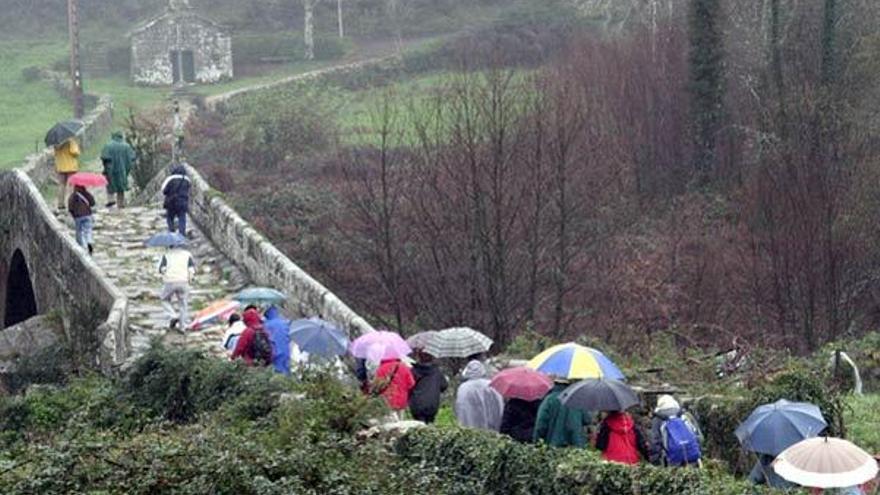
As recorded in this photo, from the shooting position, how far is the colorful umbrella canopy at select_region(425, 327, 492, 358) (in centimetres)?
1905

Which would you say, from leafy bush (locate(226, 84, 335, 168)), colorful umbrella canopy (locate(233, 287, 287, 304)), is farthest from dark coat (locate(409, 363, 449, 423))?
leafy bush (locate(226, 84, 335, 168))

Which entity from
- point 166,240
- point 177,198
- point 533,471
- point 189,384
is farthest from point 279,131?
point 533,471

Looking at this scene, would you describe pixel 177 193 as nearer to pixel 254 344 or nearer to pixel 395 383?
pixel 254 344

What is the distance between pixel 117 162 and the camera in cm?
3241

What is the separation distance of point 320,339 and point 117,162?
13.9 m

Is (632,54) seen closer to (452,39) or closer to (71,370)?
(452,39)

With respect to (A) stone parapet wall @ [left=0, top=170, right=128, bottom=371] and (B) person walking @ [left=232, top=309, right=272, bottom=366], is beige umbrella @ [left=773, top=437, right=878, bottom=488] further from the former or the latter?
(A) stone parapet wall @ [left=0, top=170, right=128, bottom=371]

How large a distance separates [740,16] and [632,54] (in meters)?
3.37

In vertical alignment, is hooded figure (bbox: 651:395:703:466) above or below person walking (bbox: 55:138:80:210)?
below

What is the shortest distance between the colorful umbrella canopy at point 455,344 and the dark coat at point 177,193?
10.6m

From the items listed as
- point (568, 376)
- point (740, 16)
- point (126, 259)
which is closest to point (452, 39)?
point (740, 16)

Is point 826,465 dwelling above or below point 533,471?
above

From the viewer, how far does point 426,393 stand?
17719mm

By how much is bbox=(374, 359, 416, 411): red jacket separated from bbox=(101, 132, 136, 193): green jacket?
1516cm
